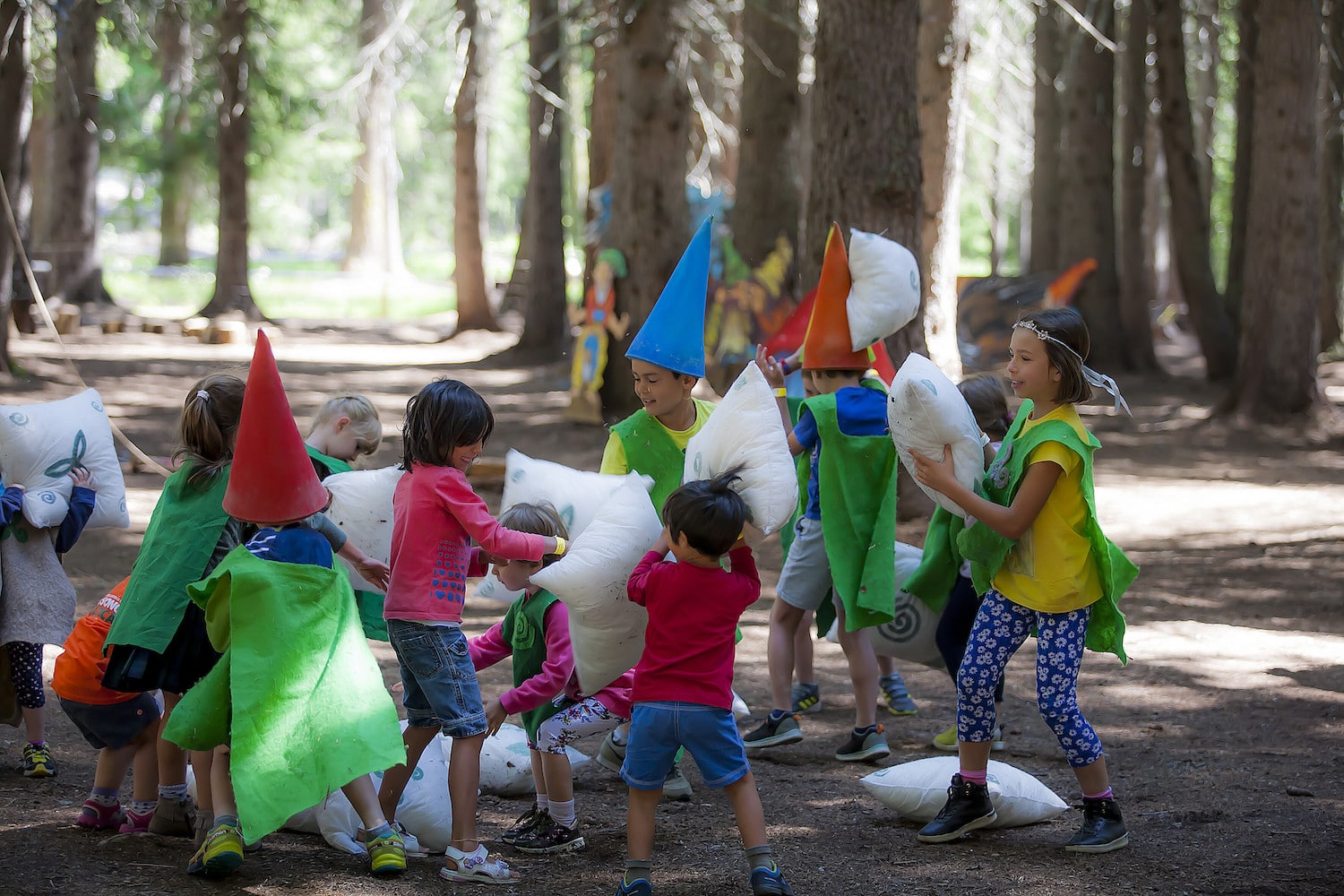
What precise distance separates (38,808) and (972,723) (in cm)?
280

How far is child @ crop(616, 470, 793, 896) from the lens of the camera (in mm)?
3203

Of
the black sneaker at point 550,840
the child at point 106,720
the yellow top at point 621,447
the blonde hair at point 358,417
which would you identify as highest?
the blonde hair at point 358,417

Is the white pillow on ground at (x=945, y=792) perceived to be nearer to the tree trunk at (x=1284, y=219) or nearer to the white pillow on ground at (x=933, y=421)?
the white pillow on ground at (x=933, y=421)

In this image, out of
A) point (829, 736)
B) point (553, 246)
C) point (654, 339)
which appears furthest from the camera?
point (553, 246)

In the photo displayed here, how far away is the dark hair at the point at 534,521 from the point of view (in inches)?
143

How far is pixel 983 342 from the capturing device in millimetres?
19188

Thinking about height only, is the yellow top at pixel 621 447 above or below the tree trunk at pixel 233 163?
below

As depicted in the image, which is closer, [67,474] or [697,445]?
[697,445]

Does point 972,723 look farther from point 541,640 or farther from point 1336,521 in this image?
point 1336,521

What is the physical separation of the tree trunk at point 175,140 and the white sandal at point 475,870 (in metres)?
24.6

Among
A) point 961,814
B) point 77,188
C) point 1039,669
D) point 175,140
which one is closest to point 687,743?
point 961,814

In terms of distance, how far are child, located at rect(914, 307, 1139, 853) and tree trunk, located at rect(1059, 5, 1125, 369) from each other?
46.1ft

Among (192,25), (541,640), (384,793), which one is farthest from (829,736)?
(192,25)

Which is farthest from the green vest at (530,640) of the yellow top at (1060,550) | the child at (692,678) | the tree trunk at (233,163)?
the tree trunk at (233,163)
